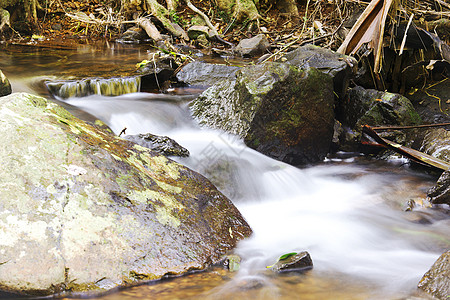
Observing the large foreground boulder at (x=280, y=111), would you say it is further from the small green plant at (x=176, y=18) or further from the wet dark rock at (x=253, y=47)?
the small green plant at (x=176, y=18)

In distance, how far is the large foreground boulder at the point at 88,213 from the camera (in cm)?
224

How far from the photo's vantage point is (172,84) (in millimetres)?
6812

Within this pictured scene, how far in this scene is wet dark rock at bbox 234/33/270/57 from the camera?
884 centimetres

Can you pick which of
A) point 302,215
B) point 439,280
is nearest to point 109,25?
point 302,215

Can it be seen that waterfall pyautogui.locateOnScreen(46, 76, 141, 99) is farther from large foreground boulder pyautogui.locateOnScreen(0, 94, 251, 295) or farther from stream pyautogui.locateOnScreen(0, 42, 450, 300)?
large foreground boulder pyautogui.locateOnScreen(0, 94, 251, 295)

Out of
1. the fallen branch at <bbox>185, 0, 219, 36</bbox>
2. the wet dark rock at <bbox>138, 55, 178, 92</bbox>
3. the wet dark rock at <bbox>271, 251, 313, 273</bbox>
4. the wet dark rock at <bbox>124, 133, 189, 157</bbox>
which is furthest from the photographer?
the fallen branch at <bbox>185, 0, 219, 36</bbox>

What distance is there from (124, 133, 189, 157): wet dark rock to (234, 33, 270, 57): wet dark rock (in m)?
5.18

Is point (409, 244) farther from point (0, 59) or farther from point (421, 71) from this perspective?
point (0, 59)

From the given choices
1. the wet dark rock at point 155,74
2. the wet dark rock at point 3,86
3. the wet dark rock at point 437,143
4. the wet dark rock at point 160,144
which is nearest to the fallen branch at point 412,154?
the wet dark rock at point 437,143

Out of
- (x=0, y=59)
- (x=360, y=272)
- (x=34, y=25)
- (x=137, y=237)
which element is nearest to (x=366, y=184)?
(x=360, y=272)

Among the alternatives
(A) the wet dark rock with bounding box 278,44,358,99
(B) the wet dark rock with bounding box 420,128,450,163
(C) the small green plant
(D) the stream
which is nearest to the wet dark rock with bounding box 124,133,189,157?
(D) the stream

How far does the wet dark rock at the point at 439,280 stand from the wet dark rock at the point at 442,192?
5.41ft

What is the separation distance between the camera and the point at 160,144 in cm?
404

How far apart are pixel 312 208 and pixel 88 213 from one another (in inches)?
90.1
